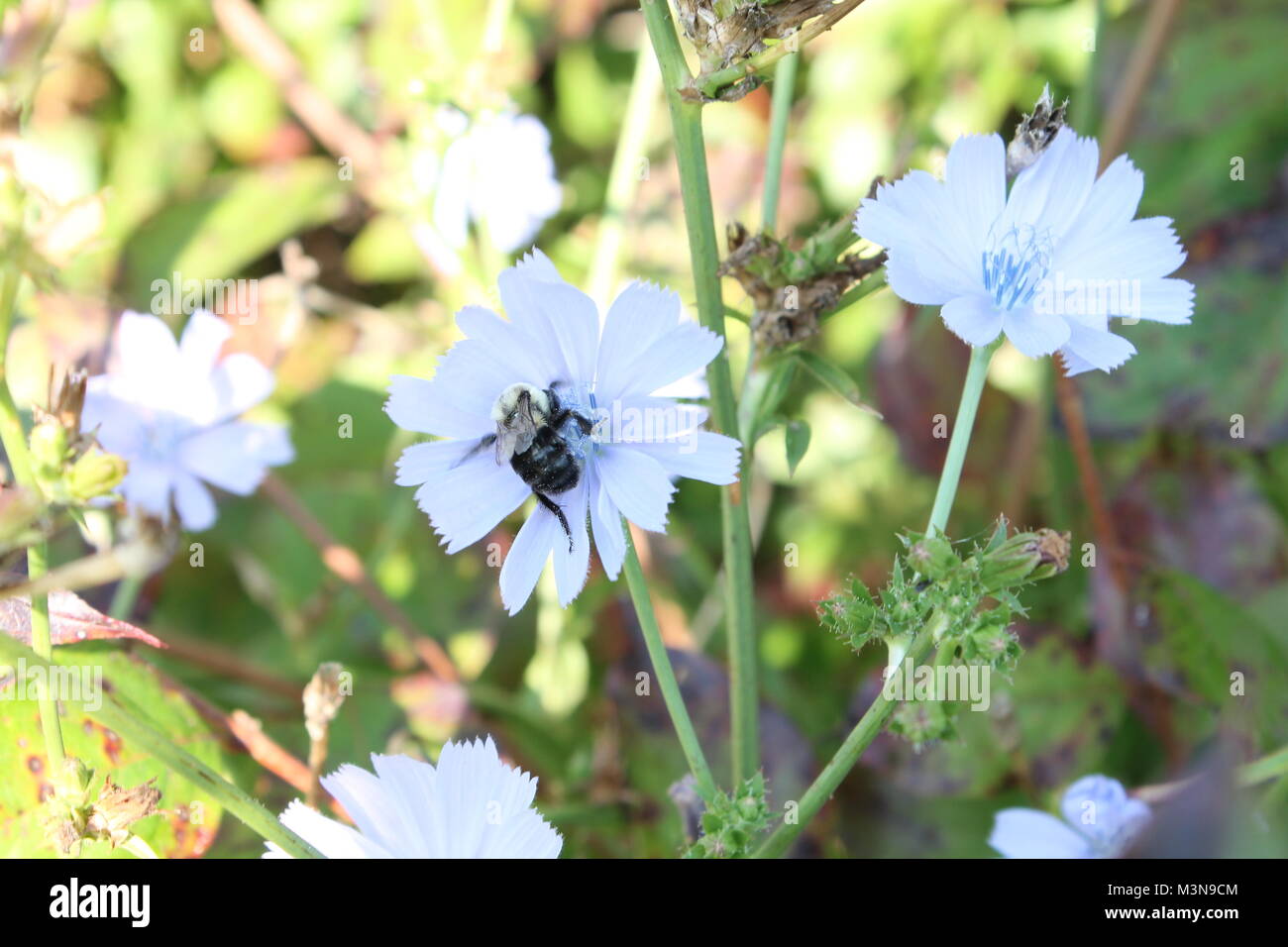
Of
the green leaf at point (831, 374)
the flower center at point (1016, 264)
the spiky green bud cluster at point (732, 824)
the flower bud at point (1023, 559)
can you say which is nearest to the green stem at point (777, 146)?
the green leaf at point (831, 374)

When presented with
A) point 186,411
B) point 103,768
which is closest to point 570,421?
point 103,768

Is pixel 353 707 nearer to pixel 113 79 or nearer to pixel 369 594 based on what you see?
pixel 369 594

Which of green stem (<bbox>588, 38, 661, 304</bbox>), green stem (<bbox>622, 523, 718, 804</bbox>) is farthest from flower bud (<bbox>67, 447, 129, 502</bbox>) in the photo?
green stem (<bbox>588, 38, 661, 304</bbox>)

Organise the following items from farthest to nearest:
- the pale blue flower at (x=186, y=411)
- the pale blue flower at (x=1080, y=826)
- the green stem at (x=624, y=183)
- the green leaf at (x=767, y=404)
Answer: the green stem at (x=624, y=183)
the pale blue flower at (x=186, y=411)
the pale blue flower at (x=1080, y=826)
the green leaf at (x=767, y=404)

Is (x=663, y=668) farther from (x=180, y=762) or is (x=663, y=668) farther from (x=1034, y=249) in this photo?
(x=1034, y=249)

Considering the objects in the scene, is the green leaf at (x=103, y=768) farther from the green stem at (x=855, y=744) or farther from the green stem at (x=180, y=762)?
the green stem at (x=855, y=744)

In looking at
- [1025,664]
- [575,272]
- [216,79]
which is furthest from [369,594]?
[216,79]

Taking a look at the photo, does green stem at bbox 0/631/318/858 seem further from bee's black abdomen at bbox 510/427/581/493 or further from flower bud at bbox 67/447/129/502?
bee's black abdomen at bbox 510/427/581/493
